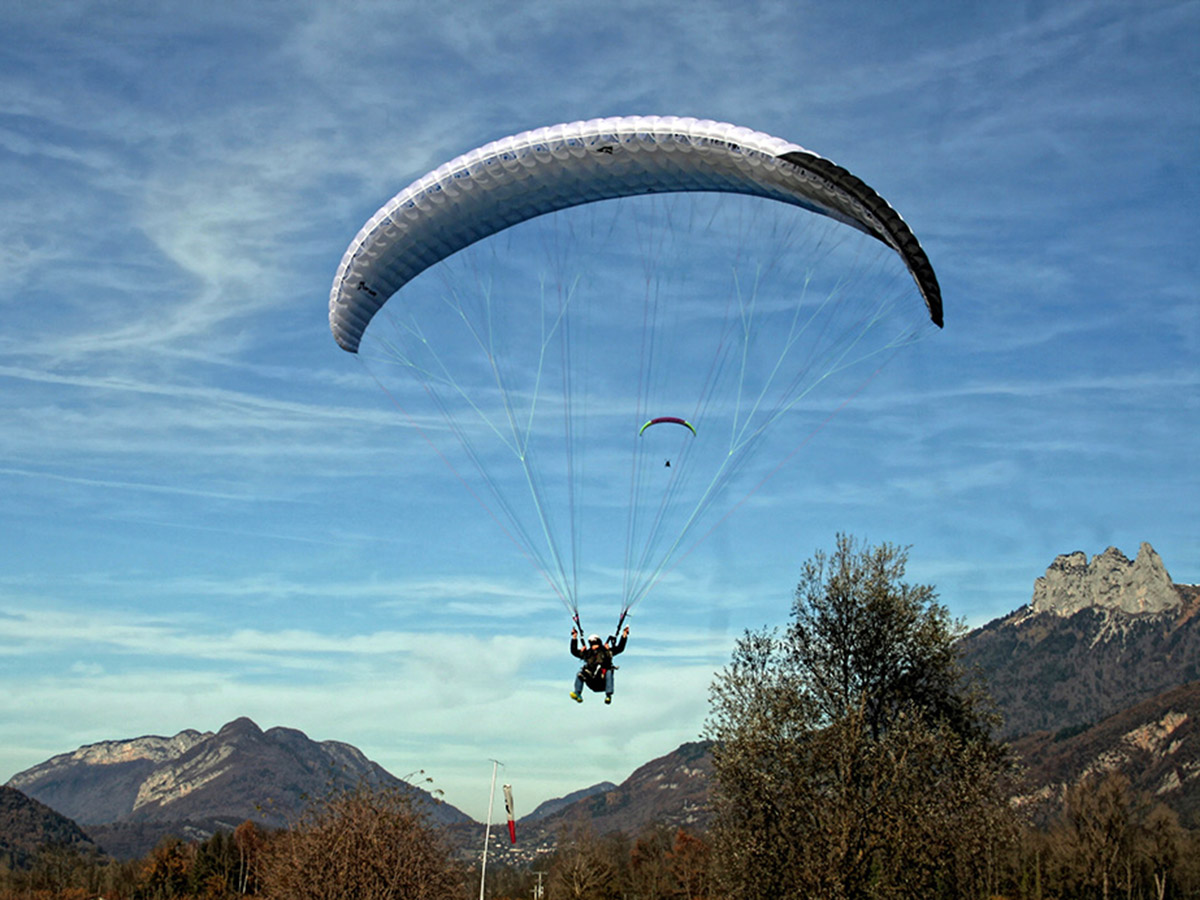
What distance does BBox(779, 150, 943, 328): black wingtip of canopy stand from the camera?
21562mm

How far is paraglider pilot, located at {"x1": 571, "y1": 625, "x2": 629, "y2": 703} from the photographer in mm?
Answer: 23109

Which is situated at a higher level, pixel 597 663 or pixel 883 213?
pixel 883 213

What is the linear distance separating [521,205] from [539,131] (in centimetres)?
204

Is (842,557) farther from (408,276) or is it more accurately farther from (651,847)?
(651,847)

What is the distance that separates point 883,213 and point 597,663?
11.4 meters

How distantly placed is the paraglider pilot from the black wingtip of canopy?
10.4 meters

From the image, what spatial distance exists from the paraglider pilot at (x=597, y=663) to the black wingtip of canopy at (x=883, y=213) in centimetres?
1037

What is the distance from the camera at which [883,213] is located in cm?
2183

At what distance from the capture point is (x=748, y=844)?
2261 centimetres

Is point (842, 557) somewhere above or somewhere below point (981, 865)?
above

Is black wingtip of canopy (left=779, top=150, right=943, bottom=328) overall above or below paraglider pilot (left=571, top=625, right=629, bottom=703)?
above

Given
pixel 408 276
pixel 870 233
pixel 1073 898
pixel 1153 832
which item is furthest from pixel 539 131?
pixel 1153 832

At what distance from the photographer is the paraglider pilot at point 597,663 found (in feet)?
75.8

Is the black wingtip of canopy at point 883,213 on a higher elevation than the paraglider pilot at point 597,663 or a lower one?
higher
